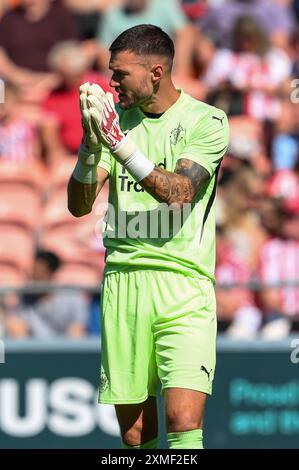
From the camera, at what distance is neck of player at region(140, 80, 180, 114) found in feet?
18.6

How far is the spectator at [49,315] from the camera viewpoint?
355 inches

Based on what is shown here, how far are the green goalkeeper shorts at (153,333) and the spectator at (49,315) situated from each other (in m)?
3.38

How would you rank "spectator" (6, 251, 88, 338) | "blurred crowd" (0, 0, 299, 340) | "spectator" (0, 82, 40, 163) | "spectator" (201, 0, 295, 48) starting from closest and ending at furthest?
1. "spectator" (6, 251, 88, 338)
2. "blurred crowd" (0, 0, 299, 340)
3. "spectator" (0, 82, 40, 163)
4. "spectator" (201, 0, 295, 48)

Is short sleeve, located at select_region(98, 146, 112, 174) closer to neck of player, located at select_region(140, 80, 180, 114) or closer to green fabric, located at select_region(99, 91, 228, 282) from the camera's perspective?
green fabric, located at select_region(99, 91, 228, 282)

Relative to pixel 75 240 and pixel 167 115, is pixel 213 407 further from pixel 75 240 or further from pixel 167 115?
pixel 167 115

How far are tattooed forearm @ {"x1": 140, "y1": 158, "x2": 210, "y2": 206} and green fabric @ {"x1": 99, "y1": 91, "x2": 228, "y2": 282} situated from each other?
0.11m

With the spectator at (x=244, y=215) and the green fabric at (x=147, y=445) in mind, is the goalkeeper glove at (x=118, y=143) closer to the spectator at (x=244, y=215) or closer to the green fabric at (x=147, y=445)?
the green fabric at (x=147, y=445)

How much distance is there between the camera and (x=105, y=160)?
5754mm

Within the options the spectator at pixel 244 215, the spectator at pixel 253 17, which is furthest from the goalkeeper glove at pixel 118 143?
the spectator at pixel 253 17

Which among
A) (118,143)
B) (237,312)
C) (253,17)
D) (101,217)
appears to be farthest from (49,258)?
(118,143)

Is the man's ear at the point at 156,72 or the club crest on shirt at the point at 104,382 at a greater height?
the man's ear at the point at 156,72

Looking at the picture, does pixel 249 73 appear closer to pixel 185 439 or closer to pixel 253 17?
pixel 253 17

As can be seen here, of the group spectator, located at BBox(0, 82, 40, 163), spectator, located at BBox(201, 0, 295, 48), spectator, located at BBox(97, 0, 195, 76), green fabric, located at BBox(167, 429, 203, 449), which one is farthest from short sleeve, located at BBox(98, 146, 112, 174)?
spectator, located at BBox(201, 0, 295, 48)
